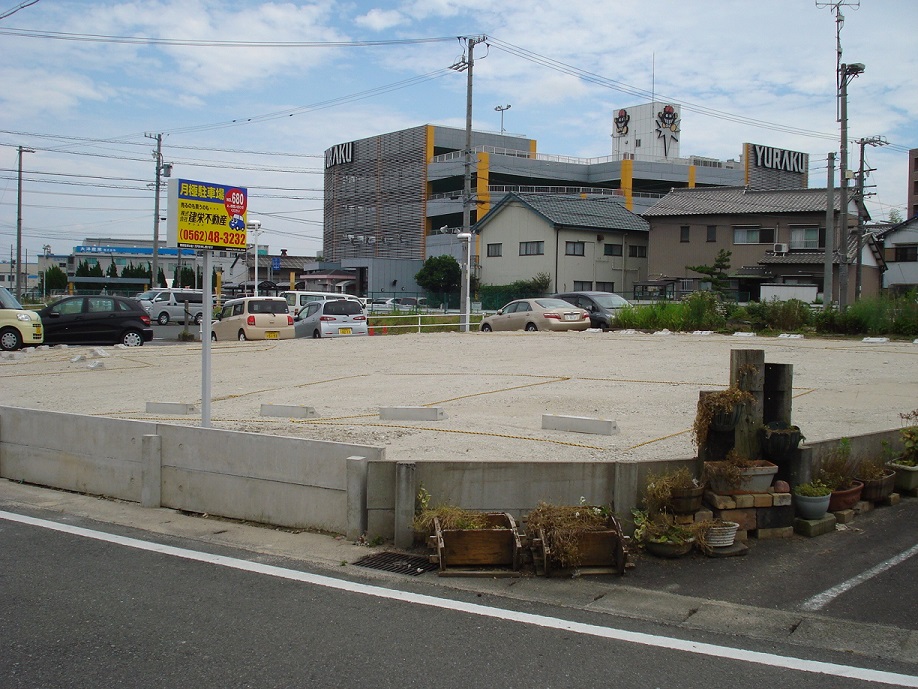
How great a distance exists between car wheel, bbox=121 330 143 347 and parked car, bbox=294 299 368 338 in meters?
5.13

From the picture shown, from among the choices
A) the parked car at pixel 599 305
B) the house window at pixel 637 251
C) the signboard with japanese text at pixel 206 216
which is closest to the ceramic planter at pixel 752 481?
the signboard with japanese text at pixel 206 216

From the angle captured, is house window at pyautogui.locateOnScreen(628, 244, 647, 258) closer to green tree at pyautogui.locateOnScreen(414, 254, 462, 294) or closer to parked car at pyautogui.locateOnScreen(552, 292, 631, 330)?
green tree at pyautogui.locateOnScreen(414, 254, 462, 294)

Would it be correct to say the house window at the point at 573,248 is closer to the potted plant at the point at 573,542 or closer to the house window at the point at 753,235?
the house window at the point at 753,235

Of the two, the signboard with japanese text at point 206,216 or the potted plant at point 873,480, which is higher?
the signboard with japanese text at point 206,216

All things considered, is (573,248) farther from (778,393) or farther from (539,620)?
(539,620)

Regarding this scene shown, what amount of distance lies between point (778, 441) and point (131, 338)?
2181 cm

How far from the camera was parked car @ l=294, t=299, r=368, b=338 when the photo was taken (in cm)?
2677

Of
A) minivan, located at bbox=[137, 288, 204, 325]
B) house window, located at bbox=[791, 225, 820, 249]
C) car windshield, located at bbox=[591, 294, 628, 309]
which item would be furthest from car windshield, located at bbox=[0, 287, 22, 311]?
house window, located at bbox=[791, 225, 820, 249]

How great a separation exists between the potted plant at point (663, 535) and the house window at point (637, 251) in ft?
169

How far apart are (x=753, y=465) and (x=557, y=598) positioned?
237 cm

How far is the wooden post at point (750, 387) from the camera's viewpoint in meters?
7.29

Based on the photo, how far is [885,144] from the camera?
46.4 meters

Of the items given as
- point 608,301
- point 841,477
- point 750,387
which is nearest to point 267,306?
point 608,301

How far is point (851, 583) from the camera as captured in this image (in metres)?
6.02
